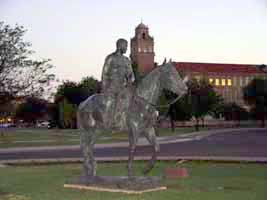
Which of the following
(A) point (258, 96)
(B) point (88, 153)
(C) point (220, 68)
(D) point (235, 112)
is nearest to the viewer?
(B) point (88, 153)

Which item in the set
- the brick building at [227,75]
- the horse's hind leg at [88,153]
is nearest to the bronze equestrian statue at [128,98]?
the horse's hind leg at [88,153]

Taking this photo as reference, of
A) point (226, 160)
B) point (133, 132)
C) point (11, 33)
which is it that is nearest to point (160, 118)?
point (133, 132)

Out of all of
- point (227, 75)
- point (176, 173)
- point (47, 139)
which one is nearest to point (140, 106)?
point (176, 173)

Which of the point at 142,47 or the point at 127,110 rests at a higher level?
the point at 142,47

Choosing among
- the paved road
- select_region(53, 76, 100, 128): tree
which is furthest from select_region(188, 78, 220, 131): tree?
the paved road

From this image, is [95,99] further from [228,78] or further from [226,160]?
[228,78]

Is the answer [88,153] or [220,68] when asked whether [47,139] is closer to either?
[88,153]

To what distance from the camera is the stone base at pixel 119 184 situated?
13359mm

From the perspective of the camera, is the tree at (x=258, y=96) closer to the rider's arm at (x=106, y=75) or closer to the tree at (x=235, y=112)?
the tree at (x=235, y=112)

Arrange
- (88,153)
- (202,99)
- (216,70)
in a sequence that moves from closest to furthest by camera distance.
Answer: (88,153)
(202,99)
(216,70)

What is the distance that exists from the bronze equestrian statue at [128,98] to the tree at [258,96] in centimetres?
9108

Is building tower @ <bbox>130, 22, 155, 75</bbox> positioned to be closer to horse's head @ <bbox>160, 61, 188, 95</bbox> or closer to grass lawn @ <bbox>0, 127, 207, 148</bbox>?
grass lawn @ <bbox>0, 127, 207, 148</bbox>

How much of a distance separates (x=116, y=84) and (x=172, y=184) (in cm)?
336

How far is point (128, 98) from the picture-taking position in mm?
13391
